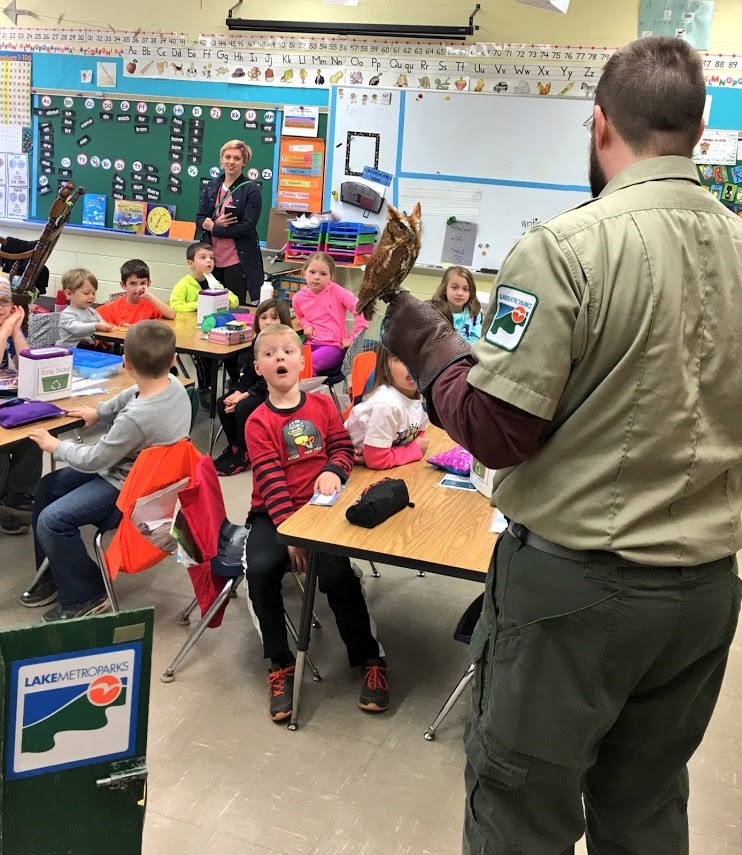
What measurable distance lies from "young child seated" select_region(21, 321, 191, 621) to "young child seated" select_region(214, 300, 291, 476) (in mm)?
1433

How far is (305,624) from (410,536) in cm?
43

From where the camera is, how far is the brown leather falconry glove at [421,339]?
1358mm

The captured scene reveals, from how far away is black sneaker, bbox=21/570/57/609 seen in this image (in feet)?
10.7

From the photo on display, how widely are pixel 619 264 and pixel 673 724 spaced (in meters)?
0.72

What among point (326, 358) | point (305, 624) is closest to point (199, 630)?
point (305, 624)

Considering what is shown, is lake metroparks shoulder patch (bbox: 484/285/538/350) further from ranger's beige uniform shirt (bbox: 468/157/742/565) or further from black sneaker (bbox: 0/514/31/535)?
black sneaker (bbox: 0/514/31/535)

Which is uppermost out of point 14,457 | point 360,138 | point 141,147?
point 360,138

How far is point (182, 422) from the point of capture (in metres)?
3.11

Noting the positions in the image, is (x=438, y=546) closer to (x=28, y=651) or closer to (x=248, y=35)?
(x=28, y=651)

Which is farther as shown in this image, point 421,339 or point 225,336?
point 225,336

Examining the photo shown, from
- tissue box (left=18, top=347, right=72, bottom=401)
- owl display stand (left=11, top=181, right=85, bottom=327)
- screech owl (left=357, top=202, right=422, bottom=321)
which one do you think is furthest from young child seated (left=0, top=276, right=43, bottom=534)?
screech owl (left=357, top=202, right=422, bottom=321)

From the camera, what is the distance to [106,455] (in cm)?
303

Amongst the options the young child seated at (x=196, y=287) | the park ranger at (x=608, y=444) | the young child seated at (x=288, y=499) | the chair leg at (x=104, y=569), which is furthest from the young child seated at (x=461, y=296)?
the park ranger at (x=608, y=444)

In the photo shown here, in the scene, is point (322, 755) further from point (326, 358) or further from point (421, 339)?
point (326, 358)
